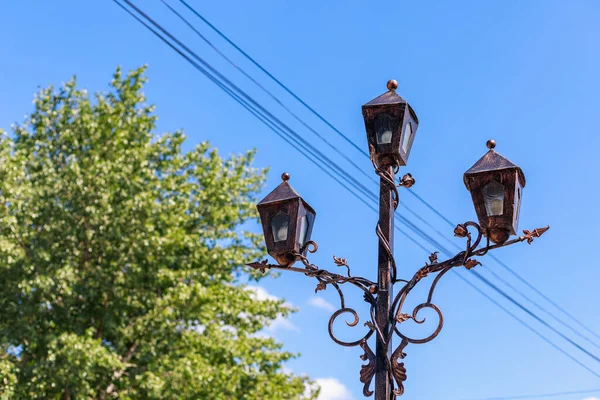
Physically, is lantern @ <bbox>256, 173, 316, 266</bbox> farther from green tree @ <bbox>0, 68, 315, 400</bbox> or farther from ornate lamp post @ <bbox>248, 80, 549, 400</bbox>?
green tree @ <bbox>0, 68, 315, 400</bbox>

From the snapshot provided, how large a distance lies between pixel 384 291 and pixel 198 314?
11864 mm

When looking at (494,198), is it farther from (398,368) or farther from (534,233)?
(398,368)

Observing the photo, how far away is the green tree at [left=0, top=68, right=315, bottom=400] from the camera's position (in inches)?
575

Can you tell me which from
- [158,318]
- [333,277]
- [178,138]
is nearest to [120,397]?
[158,318]

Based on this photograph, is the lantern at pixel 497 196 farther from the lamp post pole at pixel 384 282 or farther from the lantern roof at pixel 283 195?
the lantern roof at pixel 283 195

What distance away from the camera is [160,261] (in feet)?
52.4

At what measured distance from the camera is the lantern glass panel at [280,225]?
4441 millimetres

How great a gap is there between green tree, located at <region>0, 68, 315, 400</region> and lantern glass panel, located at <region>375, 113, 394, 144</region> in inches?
431

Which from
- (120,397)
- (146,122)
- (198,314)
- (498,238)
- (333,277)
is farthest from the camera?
(146,122)

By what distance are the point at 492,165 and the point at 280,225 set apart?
1.32 metres

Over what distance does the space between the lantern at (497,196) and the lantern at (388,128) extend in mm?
533

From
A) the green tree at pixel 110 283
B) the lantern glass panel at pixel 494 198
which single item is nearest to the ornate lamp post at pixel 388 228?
the lantern glass panel at pixel 494 198

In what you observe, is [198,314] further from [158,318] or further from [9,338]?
[9,338]

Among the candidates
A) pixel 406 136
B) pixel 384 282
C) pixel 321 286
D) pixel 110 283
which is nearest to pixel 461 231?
pixel 384 282
